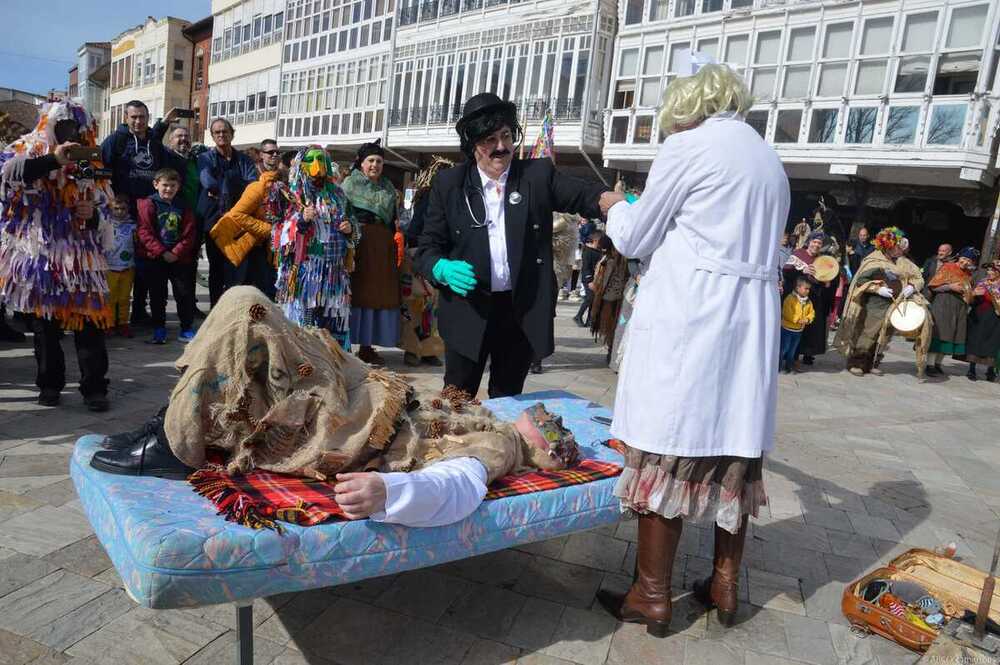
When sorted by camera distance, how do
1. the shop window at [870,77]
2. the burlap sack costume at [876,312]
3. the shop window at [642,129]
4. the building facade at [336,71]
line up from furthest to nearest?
the building facade at [336,71]
the shop window at [642,129]
the shop window at [870,77]
the burlap sack costume at [876,312]

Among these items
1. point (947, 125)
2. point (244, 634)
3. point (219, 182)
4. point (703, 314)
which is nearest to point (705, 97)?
point (703, 314)

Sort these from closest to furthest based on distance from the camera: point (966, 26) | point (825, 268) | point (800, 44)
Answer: point (825, 268) < point (966, 26) < point (800, 44)

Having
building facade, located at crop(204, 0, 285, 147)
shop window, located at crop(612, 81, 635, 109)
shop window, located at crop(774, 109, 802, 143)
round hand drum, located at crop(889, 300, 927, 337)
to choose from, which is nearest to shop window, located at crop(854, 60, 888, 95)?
shop window, located at crop(774, 109, 802, 143)

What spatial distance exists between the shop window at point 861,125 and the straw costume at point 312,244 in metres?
14.7

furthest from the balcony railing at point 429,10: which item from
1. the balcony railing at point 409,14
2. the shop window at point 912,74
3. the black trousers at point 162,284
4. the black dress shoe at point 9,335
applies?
the black dress shoe at point 9,335

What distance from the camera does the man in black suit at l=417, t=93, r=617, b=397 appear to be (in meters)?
3.34

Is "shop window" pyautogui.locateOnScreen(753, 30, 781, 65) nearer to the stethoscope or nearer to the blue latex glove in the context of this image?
the stethoscope

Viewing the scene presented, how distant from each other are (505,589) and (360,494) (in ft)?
3.58

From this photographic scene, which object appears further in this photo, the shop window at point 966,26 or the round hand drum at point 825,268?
the shop window at point 966,26

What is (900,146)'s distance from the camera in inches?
617

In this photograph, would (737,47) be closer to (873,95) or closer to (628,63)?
(628,63)

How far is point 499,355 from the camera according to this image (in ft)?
12.1

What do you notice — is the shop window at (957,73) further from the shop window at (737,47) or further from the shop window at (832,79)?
the shop window at (737,47)

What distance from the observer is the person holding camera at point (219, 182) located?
7.58 m
